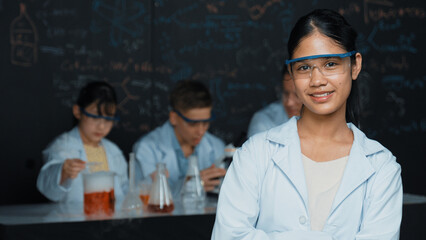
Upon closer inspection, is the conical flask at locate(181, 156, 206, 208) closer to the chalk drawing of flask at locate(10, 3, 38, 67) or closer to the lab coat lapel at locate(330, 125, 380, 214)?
the lab coat lapel at locate(330, 125, 380, 214)

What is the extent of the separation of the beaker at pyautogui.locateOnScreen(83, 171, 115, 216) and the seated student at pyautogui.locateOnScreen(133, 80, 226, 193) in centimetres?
60

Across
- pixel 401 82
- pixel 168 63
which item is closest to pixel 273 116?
pixel 168 63

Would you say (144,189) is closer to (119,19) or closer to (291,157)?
(291,157)

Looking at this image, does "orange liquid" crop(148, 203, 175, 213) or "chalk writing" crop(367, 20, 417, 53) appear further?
"chalk writing" crop(367, 20, 417, 53)

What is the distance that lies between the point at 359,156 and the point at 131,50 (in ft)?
11.7

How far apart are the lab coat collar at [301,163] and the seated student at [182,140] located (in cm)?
188

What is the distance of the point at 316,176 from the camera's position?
1.34m

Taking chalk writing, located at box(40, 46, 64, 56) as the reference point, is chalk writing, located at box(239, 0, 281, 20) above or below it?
above

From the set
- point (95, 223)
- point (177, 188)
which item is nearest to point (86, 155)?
point (177, 188)

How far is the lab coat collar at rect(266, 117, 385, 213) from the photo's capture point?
4.21 feet

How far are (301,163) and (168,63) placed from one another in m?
3.52

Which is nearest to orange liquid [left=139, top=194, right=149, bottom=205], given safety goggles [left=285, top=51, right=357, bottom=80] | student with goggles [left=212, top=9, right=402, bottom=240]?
student with goggles [left=212, top=9, right=402, bottom=240]

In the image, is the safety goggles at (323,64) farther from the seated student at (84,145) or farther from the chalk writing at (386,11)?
the chalk writing at (386,11)

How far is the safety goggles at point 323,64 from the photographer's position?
4.29 feet
